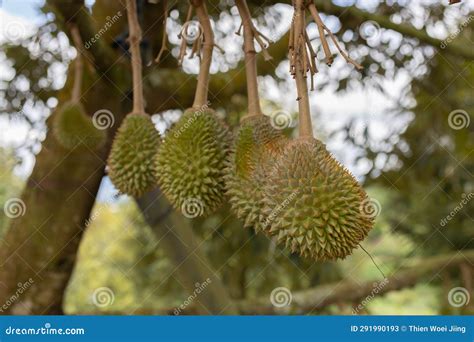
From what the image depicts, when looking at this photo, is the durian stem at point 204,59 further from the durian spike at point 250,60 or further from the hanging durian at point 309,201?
the hanging durian at point 309,201

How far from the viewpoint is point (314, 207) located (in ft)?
2.78

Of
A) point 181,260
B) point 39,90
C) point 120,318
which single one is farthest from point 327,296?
point 39,90

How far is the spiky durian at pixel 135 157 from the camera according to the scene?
118cm

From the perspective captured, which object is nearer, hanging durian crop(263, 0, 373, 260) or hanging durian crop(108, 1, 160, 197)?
hanging durian crop(263, 0, 373, 260)

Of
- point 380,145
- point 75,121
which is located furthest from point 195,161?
point 380,145

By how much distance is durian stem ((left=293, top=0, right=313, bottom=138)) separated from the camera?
2.73 ft

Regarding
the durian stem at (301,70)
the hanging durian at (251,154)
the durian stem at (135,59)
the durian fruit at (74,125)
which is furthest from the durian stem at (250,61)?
the durian fruit at (74,125)

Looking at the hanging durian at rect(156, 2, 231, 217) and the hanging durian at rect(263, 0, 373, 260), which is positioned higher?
the hanging durian at rect(263, 0, 373, 260)

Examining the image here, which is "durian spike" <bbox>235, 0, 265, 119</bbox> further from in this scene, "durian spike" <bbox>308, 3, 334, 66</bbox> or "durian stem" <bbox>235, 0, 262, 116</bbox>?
"durian spike" <bbox>308, 3, 334, 66</bbox>

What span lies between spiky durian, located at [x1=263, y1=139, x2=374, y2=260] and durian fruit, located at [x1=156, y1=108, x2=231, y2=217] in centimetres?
17

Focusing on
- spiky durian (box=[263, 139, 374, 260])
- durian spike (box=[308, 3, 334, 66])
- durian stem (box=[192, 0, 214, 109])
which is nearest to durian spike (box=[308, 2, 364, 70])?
durian spike (box=[308, 3, 334, 66])

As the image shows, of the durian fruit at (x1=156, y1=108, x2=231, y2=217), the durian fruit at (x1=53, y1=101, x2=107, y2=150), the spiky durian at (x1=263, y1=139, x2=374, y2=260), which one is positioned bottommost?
the durian fruit at (x1=53, y1=101, x2=107, y2=150)

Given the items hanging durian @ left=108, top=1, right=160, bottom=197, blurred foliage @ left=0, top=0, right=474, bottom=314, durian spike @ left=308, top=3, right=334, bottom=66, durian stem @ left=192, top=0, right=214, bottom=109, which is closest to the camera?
durian spike @ left=308, top=3, right=334, bottom=66

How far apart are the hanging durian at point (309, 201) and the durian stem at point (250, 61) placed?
17 centimetres
